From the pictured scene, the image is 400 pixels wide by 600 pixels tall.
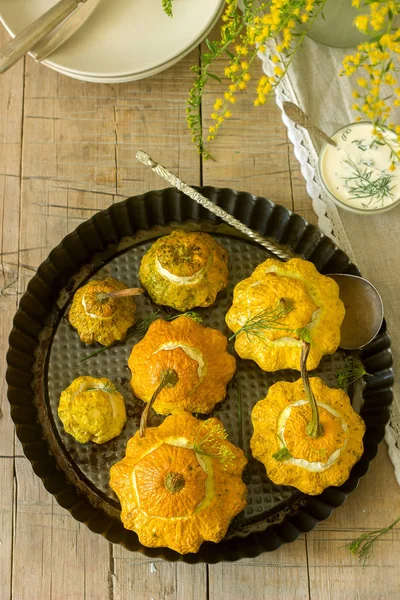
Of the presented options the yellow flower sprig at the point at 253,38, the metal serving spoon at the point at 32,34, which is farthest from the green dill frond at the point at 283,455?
the metal serving spoon at the point at 32,34

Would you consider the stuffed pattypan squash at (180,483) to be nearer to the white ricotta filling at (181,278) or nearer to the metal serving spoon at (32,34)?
the white ricotta filling at (181,278)

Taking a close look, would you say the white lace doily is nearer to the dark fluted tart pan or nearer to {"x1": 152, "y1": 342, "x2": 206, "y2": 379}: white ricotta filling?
the dark fluted tart pan

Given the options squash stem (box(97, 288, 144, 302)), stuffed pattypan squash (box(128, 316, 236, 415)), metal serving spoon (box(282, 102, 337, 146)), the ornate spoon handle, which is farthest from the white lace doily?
squash stem (box(97, 288, 144, 302))

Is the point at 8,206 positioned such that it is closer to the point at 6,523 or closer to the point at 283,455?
the point at 6,523

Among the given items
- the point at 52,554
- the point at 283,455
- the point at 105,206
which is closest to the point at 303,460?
the point at 283,455

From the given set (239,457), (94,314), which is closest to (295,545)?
(239,457)

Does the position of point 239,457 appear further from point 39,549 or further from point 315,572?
point 39,549
